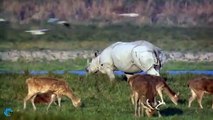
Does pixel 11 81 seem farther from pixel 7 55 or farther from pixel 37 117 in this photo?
pixel 7 55

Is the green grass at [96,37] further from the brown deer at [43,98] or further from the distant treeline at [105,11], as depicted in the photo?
the brown deer at [43,98]

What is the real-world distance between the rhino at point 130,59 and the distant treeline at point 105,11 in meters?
2.20

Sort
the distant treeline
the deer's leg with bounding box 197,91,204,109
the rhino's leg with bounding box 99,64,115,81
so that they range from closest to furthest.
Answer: the deer's leg with bounding box 197,91,204,109, the rhino's leg with bounding box 99,64,115,81, the distant treeline

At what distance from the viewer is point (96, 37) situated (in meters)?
27.3

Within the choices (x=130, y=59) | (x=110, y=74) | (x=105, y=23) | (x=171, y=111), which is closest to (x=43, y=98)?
(x=171, y=111)

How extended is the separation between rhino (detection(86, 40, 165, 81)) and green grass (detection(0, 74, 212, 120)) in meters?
0.38

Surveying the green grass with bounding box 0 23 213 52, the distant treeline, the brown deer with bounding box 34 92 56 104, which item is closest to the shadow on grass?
the brown deer with bounding box 34 92 56 104

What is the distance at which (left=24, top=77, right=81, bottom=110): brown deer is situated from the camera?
1694cm

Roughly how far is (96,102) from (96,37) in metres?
9.36

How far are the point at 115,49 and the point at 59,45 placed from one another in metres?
5.05

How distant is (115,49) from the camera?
74.2 ft

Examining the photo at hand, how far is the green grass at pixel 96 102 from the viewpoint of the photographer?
605 inches

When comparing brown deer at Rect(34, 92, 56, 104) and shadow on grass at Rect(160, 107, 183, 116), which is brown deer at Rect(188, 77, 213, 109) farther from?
brown deer at Rect(34, 92, 56, 104)

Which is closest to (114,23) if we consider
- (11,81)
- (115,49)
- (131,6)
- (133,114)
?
(131,6)
